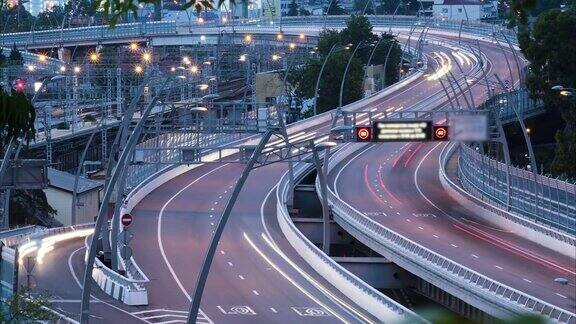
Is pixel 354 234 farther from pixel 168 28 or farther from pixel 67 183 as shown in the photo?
pixel 168 28

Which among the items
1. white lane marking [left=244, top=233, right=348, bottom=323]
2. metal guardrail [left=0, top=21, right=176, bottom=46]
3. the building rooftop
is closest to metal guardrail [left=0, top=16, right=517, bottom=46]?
metal guardrail [left=0, top=21, right=176, bottom=46]

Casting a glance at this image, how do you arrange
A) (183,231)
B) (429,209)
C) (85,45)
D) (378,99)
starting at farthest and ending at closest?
1. (85,45)
2. (378,99)
3. (429,209)
4. (183,231)

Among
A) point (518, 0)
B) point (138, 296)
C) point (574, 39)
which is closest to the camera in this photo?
point (518, 0)

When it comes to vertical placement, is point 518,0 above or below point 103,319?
above

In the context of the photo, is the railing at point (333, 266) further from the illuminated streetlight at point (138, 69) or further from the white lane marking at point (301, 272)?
the illuminated streetlight at point (138, 69)

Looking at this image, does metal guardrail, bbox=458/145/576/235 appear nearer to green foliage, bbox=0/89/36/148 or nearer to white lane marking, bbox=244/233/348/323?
white lane marking, bbox=244/233/348/323

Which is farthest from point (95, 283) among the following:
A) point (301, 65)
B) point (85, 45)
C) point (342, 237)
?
point (85, 45)

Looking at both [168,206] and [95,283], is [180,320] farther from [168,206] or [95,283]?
[168,206]

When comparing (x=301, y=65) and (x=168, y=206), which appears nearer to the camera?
(x=168, y=206)
